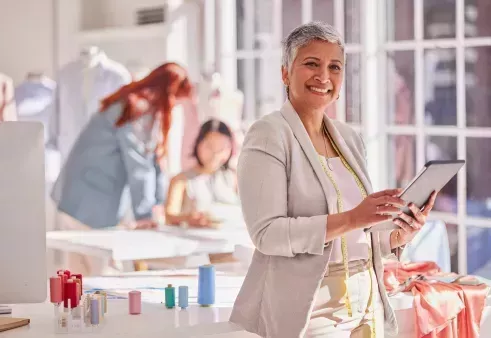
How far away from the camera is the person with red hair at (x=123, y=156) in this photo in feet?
18.1

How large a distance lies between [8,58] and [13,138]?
435 centimetres

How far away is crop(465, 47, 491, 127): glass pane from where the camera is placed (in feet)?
16.2

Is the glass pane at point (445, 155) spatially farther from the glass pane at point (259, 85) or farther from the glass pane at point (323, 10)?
the glass pane at point (259, 85)

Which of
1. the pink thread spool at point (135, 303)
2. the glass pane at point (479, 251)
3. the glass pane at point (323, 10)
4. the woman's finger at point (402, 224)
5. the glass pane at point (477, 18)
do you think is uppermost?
the glass pane at point (323, 10)

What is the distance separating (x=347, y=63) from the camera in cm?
564

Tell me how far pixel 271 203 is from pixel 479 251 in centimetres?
300

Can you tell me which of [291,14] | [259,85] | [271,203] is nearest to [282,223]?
[271,203]

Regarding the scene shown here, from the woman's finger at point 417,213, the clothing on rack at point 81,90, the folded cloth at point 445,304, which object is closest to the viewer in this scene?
the woman's finger at point 417,213

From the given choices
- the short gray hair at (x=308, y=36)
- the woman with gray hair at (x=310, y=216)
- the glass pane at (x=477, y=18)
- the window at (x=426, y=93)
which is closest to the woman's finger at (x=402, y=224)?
the woman with gray hair at (x=310, y=216)

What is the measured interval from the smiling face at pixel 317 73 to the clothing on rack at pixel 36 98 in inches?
169

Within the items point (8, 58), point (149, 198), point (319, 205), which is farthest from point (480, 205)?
point (8, 58)

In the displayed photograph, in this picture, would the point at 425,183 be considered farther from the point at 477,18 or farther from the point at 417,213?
the point at 477,18

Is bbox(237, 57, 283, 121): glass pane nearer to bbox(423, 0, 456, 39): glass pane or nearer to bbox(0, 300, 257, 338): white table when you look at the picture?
bbox(423, 0, 456, 39): glass pane

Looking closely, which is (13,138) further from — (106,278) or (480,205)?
(480,205)
